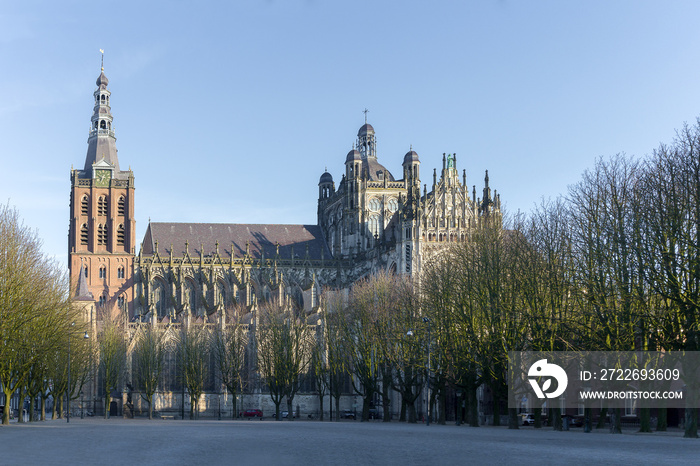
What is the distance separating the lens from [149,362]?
340 ft

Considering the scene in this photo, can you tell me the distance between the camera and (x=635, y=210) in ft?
167

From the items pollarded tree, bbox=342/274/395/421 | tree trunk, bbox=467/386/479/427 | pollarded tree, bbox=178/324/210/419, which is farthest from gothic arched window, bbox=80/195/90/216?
tree trunk, bbox=467/386/479/427

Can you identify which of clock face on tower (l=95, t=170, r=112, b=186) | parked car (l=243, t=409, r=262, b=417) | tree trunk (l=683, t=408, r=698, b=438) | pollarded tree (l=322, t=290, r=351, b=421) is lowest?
parked car (l=243, t=409, r=262, b=417)

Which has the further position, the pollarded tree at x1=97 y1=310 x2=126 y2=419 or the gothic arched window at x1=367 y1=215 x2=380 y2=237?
the gothic arched window at x1=367 y1=215 x2=380 y2=237

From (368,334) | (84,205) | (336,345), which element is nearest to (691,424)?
(368,334)

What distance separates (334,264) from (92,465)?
114 meters

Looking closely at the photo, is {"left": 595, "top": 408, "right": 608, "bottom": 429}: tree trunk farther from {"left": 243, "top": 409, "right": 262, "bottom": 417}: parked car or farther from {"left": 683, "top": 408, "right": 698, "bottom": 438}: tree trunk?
{"left": 243, "top": 409, "right": 262, "bottom": 417}: parked car

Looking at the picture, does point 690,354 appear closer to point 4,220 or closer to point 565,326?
point 565,326

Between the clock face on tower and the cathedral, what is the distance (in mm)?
158

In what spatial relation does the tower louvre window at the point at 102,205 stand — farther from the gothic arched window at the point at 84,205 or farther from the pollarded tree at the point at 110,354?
the pollarded tree at the point at 110,354

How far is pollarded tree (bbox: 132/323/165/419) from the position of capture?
103m

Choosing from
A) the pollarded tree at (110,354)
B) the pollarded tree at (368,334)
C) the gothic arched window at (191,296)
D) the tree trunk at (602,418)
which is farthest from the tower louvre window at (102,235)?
the tree trunk at (602,418)

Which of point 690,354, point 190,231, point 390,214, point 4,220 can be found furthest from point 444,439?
point 190,231

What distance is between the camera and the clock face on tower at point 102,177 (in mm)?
141488
